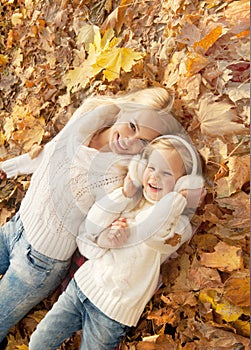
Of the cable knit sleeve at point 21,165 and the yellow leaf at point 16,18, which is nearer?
the cable knit sleeve at point 21,165

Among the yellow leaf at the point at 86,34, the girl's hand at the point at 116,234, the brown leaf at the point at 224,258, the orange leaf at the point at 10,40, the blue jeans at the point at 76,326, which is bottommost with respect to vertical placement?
the blue jeans at the point at 76,326

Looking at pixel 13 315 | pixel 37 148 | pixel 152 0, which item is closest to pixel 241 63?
pixel 152 0

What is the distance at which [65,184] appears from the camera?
55.2 inches

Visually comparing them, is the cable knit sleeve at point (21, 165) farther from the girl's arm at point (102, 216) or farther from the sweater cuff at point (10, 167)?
the girl's arm at point (102, 216)

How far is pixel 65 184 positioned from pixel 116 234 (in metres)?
0.19

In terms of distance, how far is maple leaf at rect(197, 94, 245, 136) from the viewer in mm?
1244

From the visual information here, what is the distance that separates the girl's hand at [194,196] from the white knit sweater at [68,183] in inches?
6.1

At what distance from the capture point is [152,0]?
1.43 m

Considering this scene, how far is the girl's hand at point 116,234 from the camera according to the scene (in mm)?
1296

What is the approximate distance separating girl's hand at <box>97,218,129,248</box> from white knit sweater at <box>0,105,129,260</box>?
3.0 inches

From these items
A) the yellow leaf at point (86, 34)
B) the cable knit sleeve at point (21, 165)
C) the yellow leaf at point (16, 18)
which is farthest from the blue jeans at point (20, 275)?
the yellow leaf at point (16, 18)

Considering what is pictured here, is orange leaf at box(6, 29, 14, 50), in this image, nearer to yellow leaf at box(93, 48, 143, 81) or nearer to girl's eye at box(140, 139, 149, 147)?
yellow leaf at box(93, 48, 143, 81)

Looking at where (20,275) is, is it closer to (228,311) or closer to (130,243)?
(130,243)

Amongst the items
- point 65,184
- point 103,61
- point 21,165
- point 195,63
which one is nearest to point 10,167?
point 21,165
